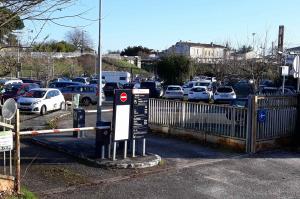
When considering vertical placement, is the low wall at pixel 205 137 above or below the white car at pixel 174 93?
below

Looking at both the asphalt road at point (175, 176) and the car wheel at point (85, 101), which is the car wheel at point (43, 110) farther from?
the asphalt road at point (175, 176)

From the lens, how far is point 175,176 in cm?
1060

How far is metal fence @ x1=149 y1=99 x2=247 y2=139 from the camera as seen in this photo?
13792 millimetres

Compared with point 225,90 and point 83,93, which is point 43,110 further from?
point 225,90

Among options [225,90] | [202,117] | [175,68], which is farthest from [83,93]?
[175,68]

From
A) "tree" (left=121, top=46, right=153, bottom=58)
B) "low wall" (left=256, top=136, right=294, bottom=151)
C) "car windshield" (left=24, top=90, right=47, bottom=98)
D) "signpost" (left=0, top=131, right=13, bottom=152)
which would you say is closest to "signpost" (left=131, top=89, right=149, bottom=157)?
"low wall" (left=256, top=136, right=294, bottom=151)

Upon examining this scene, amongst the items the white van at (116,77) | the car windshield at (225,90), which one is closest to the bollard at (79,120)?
the car windshield at (225,90)

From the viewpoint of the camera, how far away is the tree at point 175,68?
56.5m

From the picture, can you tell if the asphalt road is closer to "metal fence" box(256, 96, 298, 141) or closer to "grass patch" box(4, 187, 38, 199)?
"grass patch" box(4, 187, 38, 199)

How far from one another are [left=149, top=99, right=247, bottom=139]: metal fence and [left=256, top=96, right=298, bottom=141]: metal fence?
0.59 m

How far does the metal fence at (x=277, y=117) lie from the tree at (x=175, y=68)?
4158cm

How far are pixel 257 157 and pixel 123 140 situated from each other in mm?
4032

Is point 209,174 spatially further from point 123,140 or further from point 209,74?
point 209,74

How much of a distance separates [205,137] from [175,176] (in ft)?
14.6
